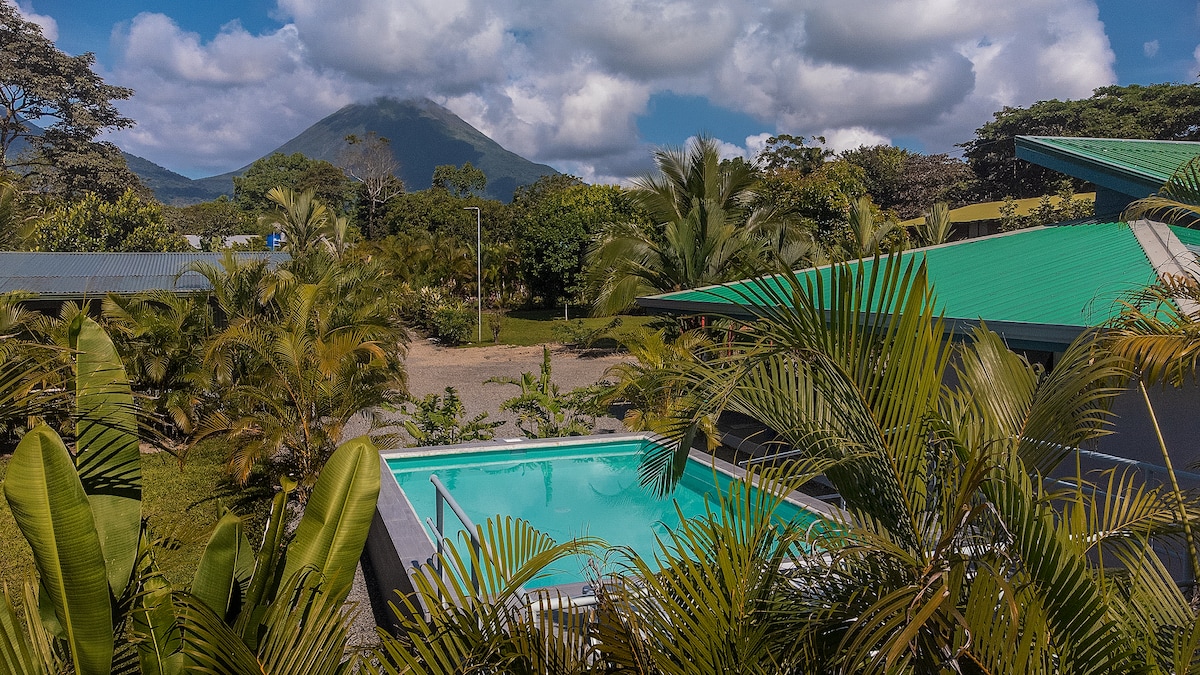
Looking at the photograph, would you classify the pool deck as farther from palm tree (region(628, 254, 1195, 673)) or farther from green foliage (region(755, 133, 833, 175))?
green foliage (region(755, 133, 833, 175))

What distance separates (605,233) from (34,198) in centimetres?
2461

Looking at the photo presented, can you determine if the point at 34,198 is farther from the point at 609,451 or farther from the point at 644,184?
the point at 609,451

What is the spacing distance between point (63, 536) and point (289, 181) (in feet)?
236

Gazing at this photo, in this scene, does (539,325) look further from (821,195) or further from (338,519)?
(338,519)

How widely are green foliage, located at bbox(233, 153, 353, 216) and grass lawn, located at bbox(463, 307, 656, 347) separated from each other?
1075 inches

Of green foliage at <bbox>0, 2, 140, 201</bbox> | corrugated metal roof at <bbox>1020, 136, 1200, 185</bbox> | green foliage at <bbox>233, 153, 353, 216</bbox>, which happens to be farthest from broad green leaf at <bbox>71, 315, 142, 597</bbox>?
green foliage at <bbox>233, 153, 353, 216</bbox>

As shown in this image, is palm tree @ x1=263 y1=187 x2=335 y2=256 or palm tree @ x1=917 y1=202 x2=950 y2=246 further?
palm tree @ x1=263 y1=187 x2=335 y2=256

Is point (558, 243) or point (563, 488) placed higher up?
point (558, 243)

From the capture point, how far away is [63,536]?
244cm

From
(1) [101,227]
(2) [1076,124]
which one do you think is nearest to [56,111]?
(1) [101,227]

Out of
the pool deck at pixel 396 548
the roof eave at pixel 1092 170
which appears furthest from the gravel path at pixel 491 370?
the roof eave at pixel 1092 170

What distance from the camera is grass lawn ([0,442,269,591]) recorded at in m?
7.07

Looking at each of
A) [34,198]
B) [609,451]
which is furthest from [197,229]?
[609,451]

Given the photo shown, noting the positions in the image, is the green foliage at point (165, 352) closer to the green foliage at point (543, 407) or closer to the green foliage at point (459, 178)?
the green foliage at point (543, 407)
